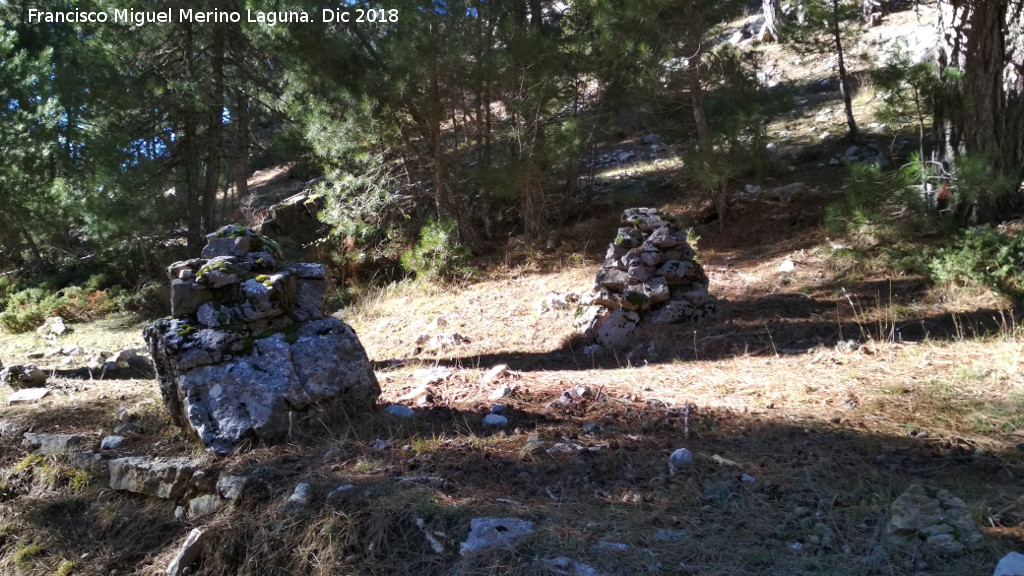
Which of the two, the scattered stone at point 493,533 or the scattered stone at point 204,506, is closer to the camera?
the scattered stone at point 493,533

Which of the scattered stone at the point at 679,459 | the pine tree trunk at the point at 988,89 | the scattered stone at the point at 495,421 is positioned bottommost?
the scattered stone at the point at 679,459

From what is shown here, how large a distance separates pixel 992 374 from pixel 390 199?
25.7ft

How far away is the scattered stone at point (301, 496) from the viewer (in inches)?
125

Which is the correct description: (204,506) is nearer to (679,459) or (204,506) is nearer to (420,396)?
(420,396)

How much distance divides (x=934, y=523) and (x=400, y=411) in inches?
110

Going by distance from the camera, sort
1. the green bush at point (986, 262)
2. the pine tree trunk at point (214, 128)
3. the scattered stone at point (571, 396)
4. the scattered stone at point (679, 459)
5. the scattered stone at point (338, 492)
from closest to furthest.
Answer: the scattered stone at point (338, 492) → the scattered stone at point (679, 459) → the scattered stone at point (571, 396) → the green bush at point (986, 262) → the pine tree trunk at point (214, 128)

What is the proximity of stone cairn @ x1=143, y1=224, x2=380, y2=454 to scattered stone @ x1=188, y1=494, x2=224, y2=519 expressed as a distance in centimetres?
36

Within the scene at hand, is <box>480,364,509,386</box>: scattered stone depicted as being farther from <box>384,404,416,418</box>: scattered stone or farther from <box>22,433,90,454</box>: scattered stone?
<box>22,433,90,454</box>: scattered stone

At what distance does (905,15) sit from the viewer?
16.5 m

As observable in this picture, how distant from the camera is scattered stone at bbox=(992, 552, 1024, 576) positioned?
219 centimetres

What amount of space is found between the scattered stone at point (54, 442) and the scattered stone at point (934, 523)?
4.31m

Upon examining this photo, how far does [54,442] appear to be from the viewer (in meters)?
4.13

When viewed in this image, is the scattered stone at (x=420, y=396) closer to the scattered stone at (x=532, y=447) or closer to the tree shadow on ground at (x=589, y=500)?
the tree shadow on ground at (x=589, y=500)

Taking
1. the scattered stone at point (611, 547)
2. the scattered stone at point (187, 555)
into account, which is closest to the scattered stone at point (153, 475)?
the scattered stone at point (187, 555)
